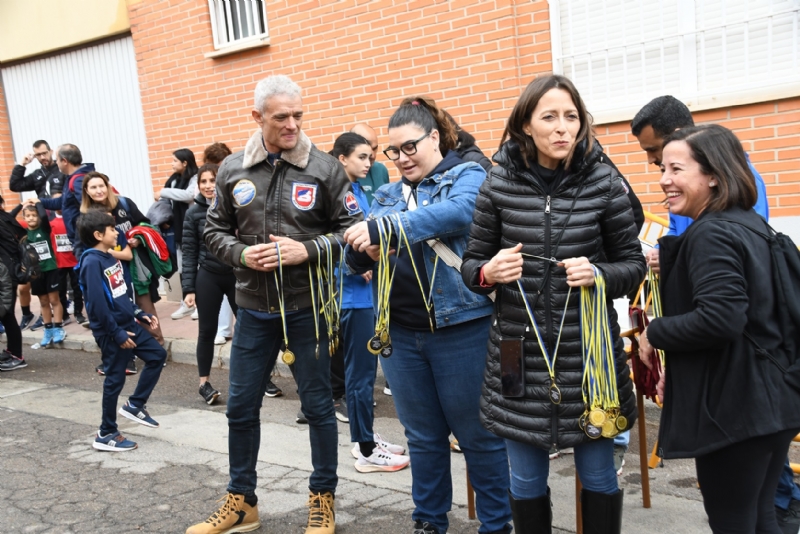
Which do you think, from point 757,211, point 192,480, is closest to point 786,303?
point 757,211

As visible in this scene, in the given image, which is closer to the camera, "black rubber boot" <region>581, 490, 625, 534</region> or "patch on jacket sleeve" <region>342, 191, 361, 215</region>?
"black rubber boot" <region>581, 490, 625, 534</region>

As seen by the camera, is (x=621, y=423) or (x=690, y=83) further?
(x=690, y=83)

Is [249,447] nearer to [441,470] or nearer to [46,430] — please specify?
[441,470]

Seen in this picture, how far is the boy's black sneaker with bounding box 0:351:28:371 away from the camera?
8391 millimetres

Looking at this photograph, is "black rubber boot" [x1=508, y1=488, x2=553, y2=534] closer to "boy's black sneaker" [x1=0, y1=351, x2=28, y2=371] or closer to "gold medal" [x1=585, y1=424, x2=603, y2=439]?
"gold medal" [x1=585, y1=424, x2=603, y2=439]

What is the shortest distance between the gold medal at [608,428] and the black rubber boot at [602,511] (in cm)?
26

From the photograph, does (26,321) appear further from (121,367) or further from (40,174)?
(121,367)

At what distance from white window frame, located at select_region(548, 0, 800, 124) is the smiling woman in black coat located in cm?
365

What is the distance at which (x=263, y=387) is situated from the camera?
3.93 meters

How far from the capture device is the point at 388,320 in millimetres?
3402

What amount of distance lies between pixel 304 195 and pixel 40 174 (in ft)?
25.6

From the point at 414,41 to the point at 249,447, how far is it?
4.89 metres

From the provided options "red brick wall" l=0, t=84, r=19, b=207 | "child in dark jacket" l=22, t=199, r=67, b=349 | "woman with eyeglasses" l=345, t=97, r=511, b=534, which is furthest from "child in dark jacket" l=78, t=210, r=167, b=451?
"red brick wall" l=0, t=84, r=19, b=207

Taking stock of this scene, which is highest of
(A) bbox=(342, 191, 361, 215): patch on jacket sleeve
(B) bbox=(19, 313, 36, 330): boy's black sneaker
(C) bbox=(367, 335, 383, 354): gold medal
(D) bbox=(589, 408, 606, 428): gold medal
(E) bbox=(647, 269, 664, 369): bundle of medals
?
(A) bbox=(342, 191, 361, 215): patch on jacket sleeve
